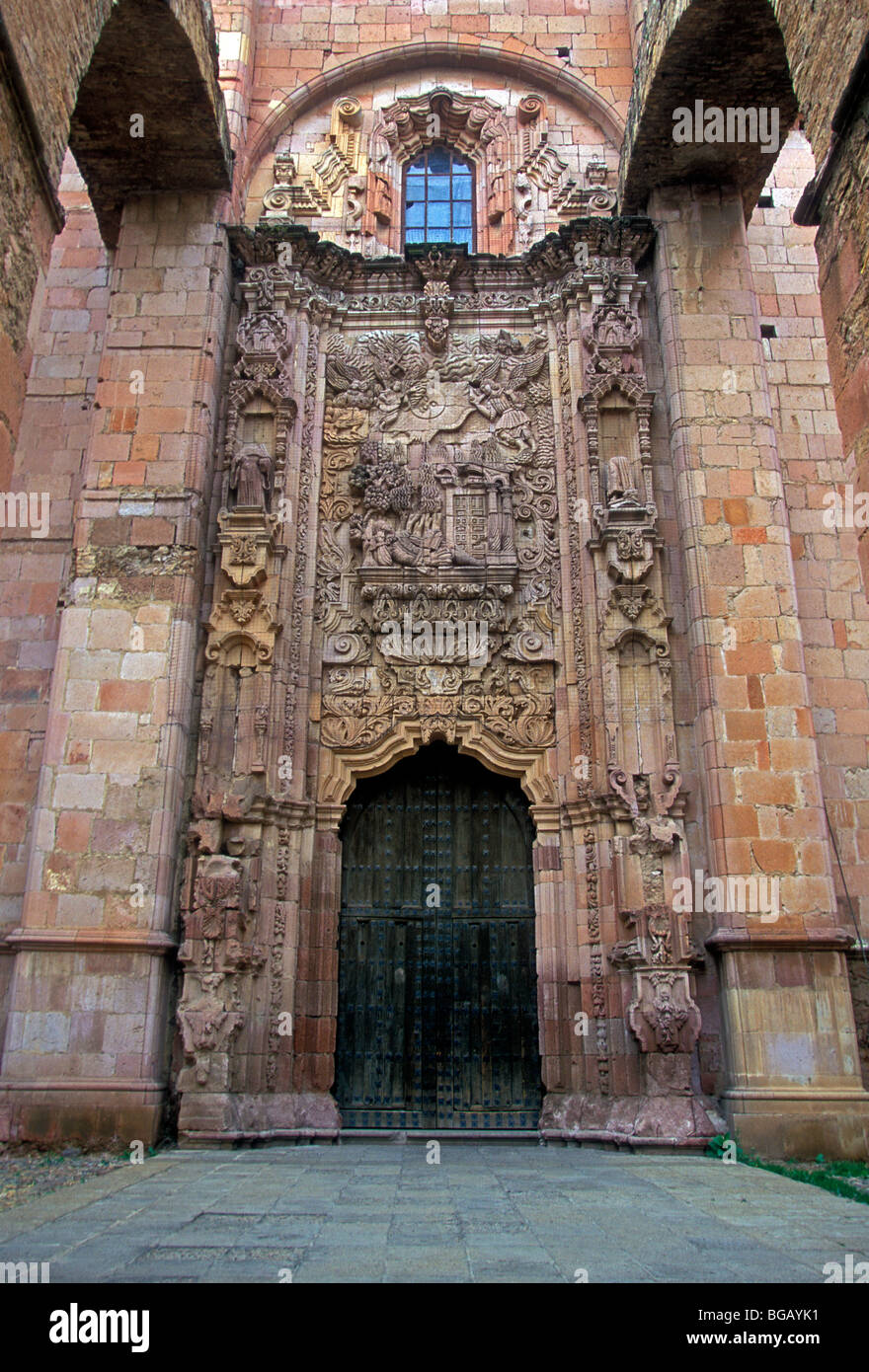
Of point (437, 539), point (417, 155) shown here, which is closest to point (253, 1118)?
point (437, 539)

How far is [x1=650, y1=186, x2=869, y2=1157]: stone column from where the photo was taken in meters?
8.67

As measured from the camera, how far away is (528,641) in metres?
10.9

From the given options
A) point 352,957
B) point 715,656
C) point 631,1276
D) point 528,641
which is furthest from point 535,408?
point 631,1276

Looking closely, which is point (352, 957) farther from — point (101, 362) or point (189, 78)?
point (189, 78)

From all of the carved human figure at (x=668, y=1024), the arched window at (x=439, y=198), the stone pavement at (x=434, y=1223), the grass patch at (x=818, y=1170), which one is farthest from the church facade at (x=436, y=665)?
the stone pavement at (x=434, y=1223)

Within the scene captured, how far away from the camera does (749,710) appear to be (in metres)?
9.71

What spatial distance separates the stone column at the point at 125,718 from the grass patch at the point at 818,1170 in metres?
4.81

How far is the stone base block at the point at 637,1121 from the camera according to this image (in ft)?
28.3

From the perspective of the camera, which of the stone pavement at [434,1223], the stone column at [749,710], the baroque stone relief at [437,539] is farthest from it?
the baroque stone relief at [437,539]

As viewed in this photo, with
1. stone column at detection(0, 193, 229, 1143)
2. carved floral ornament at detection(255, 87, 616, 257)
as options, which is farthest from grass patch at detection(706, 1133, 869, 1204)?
carved floral ornament at detection(255, 87, 616, 257)

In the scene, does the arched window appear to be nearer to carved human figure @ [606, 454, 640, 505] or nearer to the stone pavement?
carved human figure @ [606, 454, 640, 505]

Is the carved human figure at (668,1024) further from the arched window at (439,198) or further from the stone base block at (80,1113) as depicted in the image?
the arched window at (439,198)

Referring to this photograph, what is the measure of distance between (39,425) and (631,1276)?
1080cm

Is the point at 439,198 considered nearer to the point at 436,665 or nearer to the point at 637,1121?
the point at 436,665
